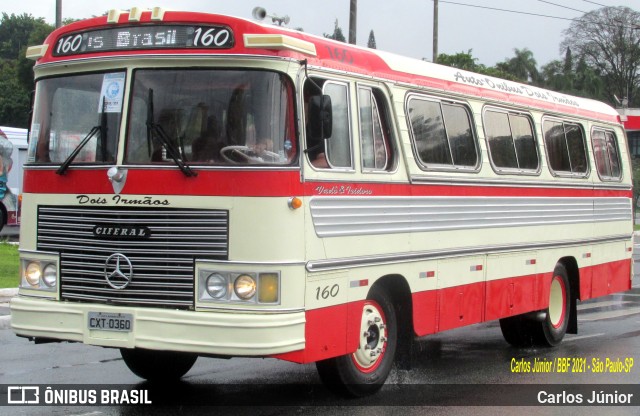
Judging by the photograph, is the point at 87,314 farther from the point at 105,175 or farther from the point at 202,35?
the point at 202,35

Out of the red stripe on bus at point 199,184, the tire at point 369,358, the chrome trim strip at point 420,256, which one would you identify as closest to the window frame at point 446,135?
the red stripe on bus at point 199,184

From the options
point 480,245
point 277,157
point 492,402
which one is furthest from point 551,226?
point 277,157

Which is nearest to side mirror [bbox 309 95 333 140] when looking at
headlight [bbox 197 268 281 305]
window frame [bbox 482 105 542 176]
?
headlight [bbox 197 268 281 305]

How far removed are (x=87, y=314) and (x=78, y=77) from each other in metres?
1.99

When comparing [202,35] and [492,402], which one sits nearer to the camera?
[202,35]

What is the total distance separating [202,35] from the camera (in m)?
7.31

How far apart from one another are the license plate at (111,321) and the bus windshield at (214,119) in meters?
1.20

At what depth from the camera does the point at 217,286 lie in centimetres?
707

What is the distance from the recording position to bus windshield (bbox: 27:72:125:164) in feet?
24.7

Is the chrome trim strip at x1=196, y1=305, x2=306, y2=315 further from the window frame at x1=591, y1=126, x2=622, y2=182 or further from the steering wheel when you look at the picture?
the window frame at x1=591, y1=126, x2=622, y2=182

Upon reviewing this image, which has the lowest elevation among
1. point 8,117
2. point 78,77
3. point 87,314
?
point 87,314

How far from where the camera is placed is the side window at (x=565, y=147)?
11859mm

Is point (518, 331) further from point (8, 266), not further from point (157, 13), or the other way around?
point (8, 266)

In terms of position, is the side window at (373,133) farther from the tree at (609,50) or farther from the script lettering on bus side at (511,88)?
the tree at (609,50)
